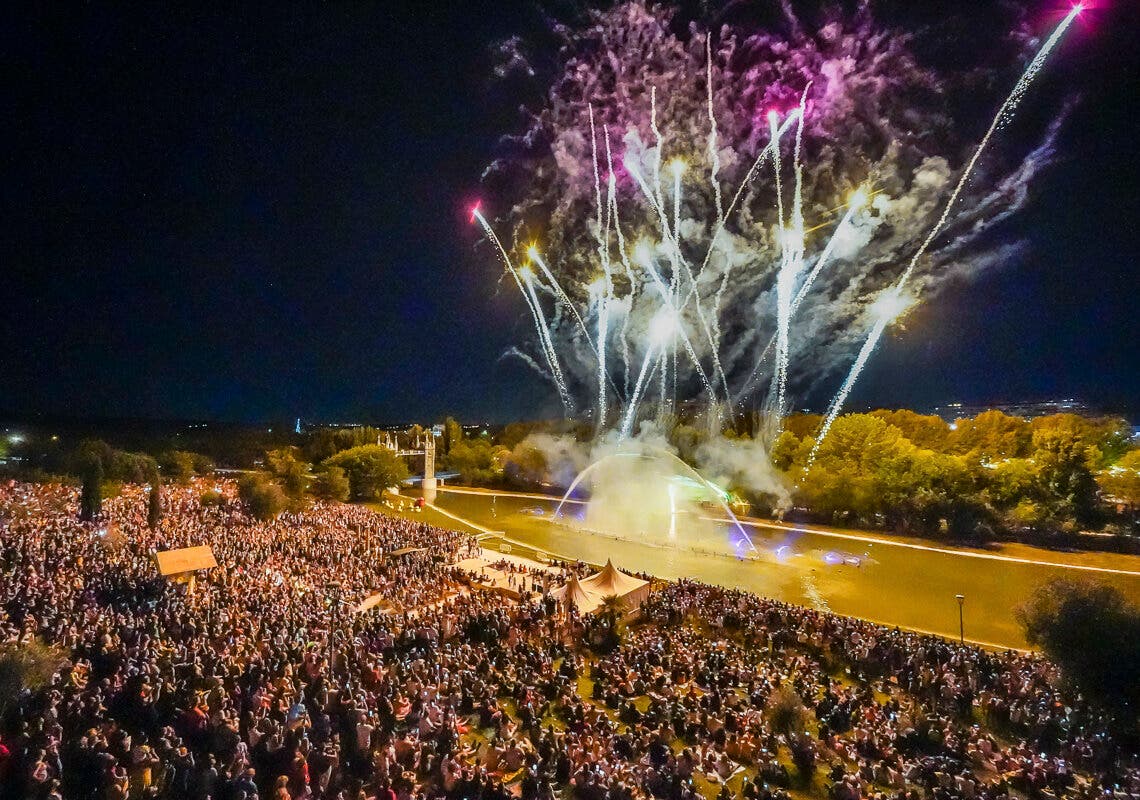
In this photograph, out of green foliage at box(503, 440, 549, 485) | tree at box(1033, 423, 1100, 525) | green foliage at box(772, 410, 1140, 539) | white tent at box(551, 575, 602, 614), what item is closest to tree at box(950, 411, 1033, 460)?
green foliage at box(772, 410, 1140, 539)

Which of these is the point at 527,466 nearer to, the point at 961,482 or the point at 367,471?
the point at 367,471

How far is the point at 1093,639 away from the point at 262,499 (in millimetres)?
32630

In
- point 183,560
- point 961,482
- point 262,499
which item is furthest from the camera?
point 961,482

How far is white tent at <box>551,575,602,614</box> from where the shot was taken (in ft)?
55.8

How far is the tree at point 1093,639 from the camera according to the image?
1143 centimetres

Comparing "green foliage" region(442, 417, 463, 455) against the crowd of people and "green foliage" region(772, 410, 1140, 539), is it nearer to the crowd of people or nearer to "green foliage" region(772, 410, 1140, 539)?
"green foliage" region(772, 410, 1140, 539)

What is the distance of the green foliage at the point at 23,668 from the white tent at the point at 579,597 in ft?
37.0

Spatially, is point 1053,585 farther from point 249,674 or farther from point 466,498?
point 466,498

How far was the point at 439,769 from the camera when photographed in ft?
28.1

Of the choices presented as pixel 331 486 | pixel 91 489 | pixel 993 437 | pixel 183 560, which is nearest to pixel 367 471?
pixel 331 486

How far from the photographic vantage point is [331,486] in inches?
1913

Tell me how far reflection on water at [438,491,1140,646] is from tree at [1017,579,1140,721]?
8.10m

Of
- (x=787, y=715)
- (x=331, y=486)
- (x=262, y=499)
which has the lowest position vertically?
(x=331, y=486)

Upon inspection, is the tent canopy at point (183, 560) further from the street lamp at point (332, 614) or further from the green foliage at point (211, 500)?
the green foliage at point (211, 500)
